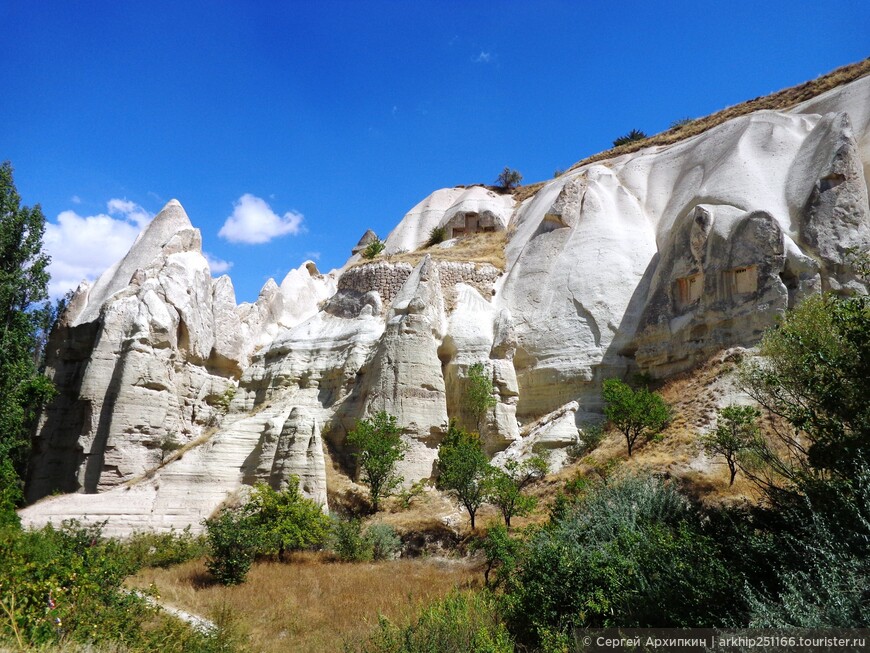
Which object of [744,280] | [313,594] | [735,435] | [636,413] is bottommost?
[313,594]

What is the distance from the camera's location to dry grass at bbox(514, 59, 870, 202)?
29.4 metres

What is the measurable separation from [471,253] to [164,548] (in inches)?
841

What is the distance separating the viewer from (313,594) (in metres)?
12.1

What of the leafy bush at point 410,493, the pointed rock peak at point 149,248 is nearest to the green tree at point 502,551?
the leafy bush at point 410,493

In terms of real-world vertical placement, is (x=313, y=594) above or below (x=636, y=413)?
below

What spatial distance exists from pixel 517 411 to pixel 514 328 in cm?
352

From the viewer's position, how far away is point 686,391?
20.3m

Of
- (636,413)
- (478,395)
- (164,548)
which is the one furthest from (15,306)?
(636,413)

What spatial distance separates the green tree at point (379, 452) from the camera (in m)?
19.4

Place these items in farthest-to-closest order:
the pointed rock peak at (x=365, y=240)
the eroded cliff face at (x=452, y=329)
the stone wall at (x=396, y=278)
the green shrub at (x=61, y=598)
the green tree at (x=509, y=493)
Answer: the pointed rock peak at (x=365, y=240)
the stone wall at (x=396, y=278)
the eroded cliff face at (x=452, y=329)
the green tree at (x=509, y=493)
the green shrub at (x=61, y=598)

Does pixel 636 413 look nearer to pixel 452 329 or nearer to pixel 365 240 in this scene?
pixel 452 329

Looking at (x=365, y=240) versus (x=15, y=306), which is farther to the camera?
(x=365, y=240)

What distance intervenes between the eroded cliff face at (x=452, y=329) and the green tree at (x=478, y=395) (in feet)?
1.07

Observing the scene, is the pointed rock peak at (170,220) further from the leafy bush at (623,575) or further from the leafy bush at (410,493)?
the leafy bush at (623,575)
